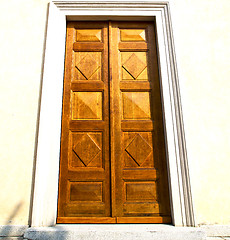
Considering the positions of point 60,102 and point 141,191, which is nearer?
point 141,191

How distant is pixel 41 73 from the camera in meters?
2.71

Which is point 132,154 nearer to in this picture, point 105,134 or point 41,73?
point 105,134

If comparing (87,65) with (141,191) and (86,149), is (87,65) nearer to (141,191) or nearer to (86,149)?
(86,149)

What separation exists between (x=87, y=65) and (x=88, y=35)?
525 mm

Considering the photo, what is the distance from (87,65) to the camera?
9.58 feet

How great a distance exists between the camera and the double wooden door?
2.44 metres

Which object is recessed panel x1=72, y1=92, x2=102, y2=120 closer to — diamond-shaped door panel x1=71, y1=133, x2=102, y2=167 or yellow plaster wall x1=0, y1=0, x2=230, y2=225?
diamond-shaped door panel x1=71, y1=133, x2=102, y2=167

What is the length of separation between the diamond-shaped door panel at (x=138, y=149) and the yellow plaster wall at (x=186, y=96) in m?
0.51

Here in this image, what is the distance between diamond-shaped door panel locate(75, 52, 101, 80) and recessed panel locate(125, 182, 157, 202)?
1.59 meters

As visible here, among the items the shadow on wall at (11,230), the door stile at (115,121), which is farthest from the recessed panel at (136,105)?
the shadow on wall at (11,230)

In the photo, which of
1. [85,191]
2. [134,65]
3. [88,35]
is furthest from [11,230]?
[88,35]

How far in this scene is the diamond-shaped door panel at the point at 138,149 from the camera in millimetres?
2578

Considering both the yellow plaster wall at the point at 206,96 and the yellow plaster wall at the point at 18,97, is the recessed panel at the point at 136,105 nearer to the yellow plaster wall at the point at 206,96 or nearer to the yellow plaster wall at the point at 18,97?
the yellow plaster wall at the point at 206,96

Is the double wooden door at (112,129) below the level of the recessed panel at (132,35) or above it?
below
